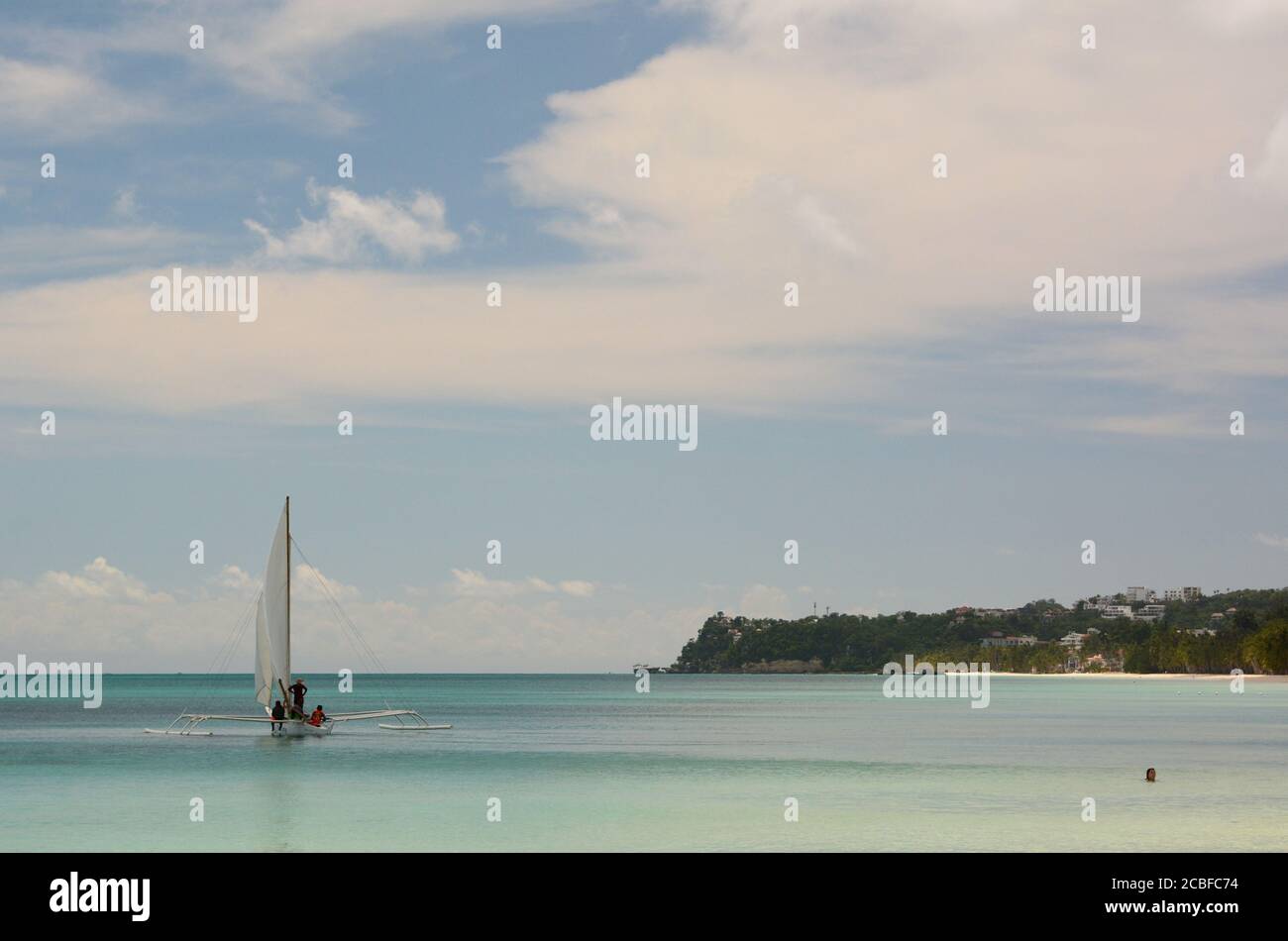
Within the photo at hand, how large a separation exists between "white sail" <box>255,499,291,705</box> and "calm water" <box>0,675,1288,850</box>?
3239mm

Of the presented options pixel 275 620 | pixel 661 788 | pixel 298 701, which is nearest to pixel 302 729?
pixel 298 701

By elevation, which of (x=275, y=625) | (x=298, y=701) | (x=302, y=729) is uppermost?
(x=275, y=625)

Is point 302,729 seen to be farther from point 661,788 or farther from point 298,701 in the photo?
point 661,788

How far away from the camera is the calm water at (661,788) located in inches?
1388

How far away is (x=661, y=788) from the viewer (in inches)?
1882

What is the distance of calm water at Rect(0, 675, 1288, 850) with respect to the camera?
3525 centimetres

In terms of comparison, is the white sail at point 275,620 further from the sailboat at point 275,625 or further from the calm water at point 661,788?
the calm water at point 661,788

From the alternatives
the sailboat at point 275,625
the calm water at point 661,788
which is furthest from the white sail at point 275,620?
the calm water at point 661,788

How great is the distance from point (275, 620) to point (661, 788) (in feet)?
87.6
